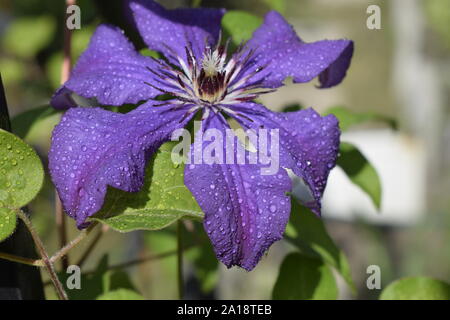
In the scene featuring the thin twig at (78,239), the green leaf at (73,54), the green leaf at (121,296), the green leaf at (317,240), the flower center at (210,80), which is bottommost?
the green leaf at (121,296)

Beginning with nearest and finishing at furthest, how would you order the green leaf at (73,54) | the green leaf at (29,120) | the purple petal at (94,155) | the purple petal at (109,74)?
the purple petal at (94,155)
the purple petal at (109,74)
the green leaf at (29,120)
the green leaf at (73,54)

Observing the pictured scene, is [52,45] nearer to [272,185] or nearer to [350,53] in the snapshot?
[350,53]

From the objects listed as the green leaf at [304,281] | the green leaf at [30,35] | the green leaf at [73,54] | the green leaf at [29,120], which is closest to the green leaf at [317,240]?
the green leaf at [304,281]

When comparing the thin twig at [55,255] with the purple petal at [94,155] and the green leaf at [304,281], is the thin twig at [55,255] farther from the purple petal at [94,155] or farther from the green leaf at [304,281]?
the green leaf at [304,281]

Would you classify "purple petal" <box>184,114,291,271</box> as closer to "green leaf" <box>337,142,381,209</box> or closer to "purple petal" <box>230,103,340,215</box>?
"purple petal" <box>230,103,340,215</box>

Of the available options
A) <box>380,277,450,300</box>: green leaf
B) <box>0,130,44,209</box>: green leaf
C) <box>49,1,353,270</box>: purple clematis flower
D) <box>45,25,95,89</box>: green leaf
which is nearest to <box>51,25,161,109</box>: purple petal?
<box>49,1,353,270</box>: purple clematis flower

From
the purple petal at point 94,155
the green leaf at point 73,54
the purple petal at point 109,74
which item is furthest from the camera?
the green leaf at point 73,54

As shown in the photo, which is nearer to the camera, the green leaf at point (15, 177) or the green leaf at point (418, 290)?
the green leaf at point (15, 177)
